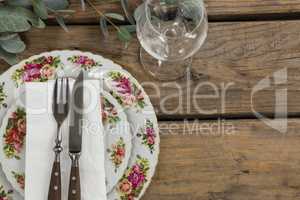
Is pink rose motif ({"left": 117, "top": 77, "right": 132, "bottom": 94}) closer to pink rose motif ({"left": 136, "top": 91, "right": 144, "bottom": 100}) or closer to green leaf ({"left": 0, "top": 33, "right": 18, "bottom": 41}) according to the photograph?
pink rose motif ({"left": 136, "top": 91, "right": 144, "bottom": 100})

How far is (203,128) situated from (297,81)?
170mm

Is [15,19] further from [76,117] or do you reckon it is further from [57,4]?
[76,117]

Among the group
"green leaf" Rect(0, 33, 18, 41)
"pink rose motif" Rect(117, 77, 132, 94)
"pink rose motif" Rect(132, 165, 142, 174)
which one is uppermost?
"green leaf" Rect(0, 33, 18, 41)

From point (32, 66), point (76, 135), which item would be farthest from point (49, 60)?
point (76, 135)

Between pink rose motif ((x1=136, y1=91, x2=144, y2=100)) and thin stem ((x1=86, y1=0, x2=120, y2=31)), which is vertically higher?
thin stem ((x1=86, y1=0, x2=120, y2=31))

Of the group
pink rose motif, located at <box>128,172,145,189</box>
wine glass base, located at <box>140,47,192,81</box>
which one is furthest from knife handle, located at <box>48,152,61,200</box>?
wine glass base, located at <box>140,47,192,81</box>

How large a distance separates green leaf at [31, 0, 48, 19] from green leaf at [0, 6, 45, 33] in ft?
0.04

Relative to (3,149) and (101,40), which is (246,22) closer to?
(101,40)

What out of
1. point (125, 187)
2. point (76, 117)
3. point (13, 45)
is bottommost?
point (125, 187)

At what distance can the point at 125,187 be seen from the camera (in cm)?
75

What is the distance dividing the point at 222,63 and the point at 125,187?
9.8 inches

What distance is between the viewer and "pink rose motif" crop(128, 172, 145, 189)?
2.46 ft

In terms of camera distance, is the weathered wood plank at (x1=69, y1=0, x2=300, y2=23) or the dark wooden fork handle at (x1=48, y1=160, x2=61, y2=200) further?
the weathered wood plank at (x1=69, y1=0, x2=300, y2=23)

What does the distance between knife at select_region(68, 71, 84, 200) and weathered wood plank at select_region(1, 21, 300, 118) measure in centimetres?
8
